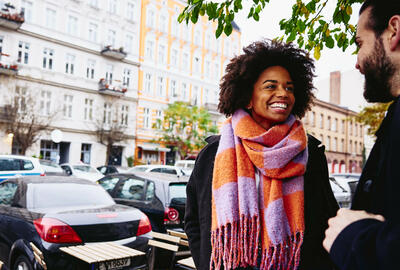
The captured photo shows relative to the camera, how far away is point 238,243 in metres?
2.26

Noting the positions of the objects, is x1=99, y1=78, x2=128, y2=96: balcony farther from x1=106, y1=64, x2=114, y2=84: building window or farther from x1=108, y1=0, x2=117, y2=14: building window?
x1=108, y1=0, x2=117, y2=14: building window

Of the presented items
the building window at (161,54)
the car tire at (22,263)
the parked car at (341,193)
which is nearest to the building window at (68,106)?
the building window at (161,54)

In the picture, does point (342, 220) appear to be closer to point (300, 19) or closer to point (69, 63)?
point (300, 19)

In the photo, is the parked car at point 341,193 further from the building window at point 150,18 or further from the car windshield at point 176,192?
the building window at point 150,18

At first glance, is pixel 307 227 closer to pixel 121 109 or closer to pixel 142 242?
pixel 142 242

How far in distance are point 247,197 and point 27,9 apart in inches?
1280

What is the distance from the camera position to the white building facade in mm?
29047

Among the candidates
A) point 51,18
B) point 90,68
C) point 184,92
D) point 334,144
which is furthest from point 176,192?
point 334,144

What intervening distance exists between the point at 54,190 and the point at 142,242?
1559mm

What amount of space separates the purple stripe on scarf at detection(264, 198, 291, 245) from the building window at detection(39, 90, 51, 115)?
30.6m

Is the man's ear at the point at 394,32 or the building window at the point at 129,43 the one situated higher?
the building window at the point at 129,43

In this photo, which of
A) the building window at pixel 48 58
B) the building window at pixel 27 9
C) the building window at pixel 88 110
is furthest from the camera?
the building window at pixel 88 110

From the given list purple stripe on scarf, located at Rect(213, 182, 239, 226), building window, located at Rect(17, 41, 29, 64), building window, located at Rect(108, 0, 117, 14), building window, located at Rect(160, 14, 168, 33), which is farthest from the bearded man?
building window, located at Rect(160, 14, 168, 33)

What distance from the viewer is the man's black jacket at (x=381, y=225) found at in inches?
43.5
